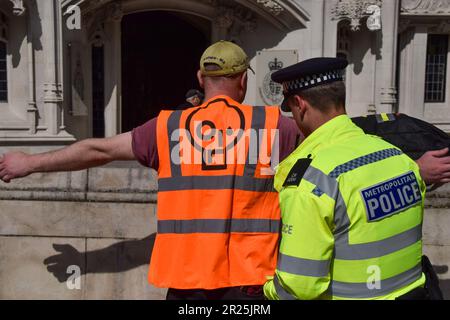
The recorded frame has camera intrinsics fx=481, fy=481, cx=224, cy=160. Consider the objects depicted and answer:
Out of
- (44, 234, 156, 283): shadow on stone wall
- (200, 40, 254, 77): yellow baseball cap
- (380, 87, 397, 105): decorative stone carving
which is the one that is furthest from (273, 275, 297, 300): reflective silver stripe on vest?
(380, 87, 397, 105): decorative stone carving

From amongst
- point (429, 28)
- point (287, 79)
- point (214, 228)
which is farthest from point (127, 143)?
point (429, 28)

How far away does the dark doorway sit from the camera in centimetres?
1359

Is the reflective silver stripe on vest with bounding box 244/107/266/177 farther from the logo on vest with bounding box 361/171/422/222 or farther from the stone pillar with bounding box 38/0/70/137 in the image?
the stone pillar with bounding box 38/0/70/137

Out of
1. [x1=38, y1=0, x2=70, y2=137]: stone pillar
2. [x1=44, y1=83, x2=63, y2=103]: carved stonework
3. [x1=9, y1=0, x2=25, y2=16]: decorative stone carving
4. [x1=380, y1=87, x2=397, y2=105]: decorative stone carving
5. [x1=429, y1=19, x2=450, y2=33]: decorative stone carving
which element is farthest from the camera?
[x1=429, y1=19, x2=450, y2=33]: decorative stone carving

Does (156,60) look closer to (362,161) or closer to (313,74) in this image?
(313,74)

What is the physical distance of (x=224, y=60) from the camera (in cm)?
214

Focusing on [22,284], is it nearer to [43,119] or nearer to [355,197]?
[355,197]

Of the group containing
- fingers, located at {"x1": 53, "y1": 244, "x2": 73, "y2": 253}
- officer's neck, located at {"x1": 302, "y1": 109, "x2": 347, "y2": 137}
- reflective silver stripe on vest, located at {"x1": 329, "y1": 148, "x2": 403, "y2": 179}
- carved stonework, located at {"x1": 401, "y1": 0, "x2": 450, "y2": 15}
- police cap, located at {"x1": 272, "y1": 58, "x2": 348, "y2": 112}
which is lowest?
fingers, located at {"x1": 53, "y1": 244, "x2": 73, "y2": 253}

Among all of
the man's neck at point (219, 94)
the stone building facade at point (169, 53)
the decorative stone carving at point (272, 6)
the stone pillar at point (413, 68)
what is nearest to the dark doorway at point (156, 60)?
the stone building facade at point (169, 53)

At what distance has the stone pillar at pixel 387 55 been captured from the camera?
12055mm

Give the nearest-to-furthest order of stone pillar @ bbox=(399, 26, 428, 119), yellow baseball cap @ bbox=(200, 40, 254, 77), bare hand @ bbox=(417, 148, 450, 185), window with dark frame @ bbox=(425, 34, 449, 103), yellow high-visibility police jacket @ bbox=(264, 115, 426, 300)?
yellow high-visibility police jacket @ bbox=(264, 115, 426, 300)
bare hand @ bbox=(417, 148, 450, 185)
yellow baseball cap @ bbox=(200, 40, 254, 77)
stone pillar @ bbox=(399, 26, 428, 119)
window with dark frame @ bbox=(425, 34, 449, 103)

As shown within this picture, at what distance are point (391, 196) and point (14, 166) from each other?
5.48 feet

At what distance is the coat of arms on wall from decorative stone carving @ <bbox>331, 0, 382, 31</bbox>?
1356 millimetres

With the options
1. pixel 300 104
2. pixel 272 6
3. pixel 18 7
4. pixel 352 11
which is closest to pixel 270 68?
pixel 272 6
